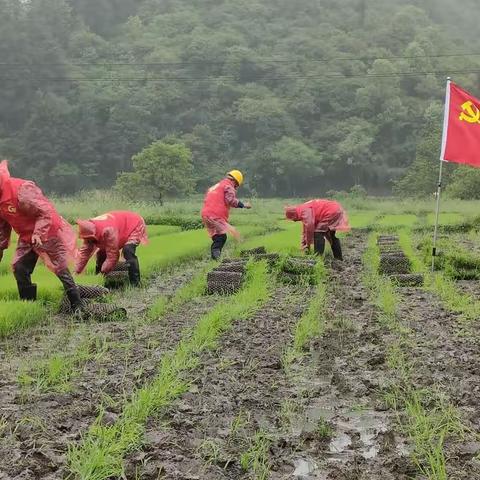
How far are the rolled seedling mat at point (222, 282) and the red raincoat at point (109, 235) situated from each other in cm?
99

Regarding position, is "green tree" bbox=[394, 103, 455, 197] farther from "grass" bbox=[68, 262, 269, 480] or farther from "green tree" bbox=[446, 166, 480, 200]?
"grass" bbox=[68, 262, 269, 480]

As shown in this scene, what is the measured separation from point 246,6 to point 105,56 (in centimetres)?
2172

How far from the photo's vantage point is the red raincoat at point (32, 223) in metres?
6.14

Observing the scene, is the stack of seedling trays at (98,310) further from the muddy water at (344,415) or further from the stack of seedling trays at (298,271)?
the stack of seedling trays at (298,271)

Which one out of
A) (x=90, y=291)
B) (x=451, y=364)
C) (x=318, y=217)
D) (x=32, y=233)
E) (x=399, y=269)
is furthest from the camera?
(x=318, y=217)

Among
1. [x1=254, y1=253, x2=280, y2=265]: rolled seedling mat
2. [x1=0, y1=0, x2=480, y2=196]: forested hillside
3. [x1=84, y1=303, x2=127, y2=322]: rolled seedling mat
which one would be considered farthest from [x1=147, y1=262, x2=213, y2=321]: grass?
[x1=0, y1=0, x2=480, y2=196]: forested hillside

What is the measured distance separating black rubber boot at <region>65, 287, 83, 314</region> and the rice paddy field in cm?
25

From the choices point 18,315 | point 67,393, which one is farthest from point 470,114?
point 67,393

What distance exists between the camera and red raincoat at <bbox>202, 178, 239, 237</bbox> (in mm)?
10648

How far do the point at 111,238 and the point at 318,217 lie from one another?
3.68 metres

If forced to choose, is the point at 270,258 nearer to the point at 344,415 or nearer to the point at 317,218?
the point at 317,218

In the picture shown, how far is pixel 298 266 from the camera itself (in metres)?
9.00

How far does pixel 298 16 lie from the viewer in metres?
76.7

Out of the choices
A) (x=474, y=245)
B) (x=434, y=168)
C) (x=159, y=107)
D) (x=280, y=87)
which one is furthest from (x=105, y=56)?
(x=474, y=245)
